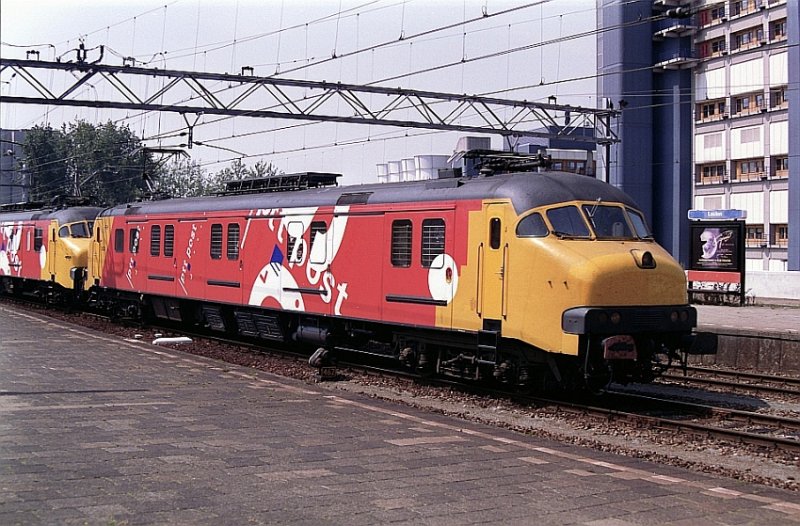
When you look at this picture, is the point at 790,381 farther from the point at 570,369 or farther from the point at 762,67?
the point at 762,67

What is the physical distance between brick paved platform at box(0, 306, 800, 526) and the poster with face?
892 inches

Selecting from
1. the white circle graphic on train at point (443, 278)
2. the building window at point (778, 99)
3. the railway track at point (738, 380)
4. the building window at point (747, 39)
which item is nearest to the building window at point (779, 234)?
the building window at point (778, 99)

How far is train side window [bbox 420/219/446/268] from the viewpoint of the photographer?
14.2m

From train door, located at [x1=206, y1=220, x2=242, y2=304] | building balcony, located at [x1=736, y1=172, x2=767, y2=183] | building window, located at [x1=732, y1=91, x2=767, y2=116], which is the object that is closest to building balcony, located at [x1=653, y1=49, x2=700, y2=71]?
building window, located at [x1=732, y1=91, x2=767, y2=116]

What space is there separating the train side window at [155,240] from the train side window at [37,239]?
31.2 feet

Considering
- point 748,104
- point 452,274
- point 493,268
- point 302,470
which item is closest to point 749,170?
point 748,104

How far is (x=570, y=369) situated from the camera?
13039mm

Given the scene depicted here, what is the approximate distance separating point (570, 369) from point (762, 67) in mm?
47451

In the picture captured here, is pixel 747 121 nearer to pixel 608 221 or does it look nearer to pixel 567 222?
pixel 608 221

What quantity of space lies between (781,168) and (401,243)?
45552 millimetres

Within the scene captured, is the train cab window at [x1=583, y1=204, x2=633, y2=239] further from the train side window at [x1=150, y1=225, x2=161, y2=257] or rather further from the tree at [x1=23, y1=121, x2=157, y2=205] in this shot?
the tree at [x1=23, y1=121, x2=157, y2=205]

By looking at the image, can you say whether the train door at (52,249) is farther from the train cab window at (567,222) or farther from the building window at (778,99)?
the building window at (778,99)

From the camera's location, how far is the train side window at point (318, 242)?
16.9 metres

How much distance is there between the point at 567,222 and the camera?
42.4 feet
